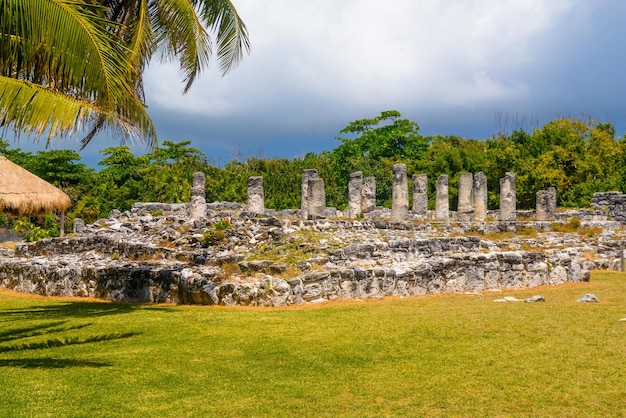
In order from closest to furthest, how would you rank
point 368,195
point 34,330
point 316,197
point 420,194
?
point 34,330, point 316,197, point 368,195, point 420,194

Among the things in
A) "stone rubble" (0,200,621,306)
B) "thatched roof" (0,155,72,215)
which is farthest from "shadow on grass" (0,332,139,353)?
"stone rubble" (0,200,621,306)

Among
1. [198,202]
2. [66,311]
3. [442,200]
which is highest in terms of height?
[442,200]

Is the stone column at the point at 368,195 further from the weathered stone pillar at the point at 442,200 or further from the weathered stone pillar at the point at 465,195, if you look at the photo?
the weathered stone pillar at the point at 465,195

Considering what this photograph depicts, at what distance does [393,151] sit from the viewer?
4481 cm

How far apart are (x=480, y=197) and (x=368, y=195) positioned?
16.3 feet

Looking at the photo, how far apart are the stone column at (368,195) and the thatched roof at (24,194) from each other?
18.7 m

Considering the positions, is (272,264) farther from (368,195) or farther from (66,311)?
(368,195)

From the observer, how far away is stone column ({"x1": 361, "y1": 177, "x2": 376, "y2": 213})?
26.5 m

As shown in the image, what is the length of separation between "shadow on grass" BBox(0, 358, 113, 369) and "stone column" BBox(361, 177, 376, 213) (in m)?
20.0

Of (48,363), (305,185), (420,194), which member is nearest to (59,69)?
(48,363)

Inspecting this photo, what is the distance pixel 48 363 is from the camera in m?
6.97

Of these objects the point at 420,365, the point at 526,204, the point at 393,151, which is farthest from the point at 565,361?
the point at 393,151

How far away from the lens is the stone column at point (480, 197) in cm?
2705

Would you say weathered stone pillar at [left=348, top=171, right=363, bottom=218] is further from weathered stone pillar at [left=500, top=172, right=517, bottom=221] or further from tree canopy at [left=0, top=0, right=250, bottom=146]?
tree canopy at [left=0, top=0, right=250, bottom=146]
